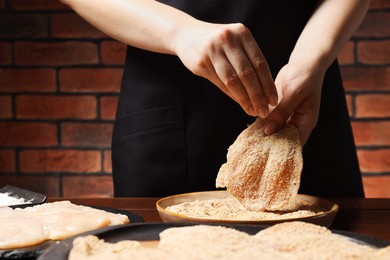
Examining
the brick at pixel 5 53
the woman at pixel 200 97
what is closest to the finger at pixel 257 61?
the woman at pixel 200 97

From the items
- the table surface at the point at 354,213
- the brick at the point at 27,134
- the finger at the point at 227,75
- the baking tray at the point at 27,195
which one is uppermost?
the finger at the point at 227,75

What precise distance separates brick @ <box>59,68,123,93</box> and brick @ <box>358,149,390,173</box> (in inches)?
35.7

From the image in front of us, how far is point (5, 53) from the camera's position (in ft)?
7.44

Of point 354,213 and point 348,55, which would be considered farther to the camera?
point 348,55

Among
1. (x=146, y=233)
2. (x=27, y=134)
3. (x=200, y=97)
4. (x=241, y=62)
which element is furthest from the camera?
(x=27, y=134)

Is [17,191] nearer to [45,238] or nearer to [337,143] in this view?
[45,238]

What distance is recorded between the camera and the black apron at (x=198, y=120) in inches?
52.4

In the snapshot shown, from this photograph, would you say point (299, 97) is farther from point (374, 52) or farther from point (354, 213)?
point (374, 52)

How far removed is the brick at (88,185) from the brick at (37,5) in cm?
61

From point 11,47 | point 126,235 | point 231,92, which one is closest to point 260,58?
point 231,92

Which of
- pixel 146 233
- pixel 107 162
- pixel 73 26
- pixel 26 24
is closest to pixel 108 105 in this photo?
pixel 107 162

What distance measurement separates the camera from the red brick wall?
2203mm

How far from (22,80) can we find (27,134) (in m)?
0.20

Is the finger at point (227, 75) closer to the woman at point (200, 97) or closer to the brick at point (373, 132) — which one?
the woman at point (200, 97)
